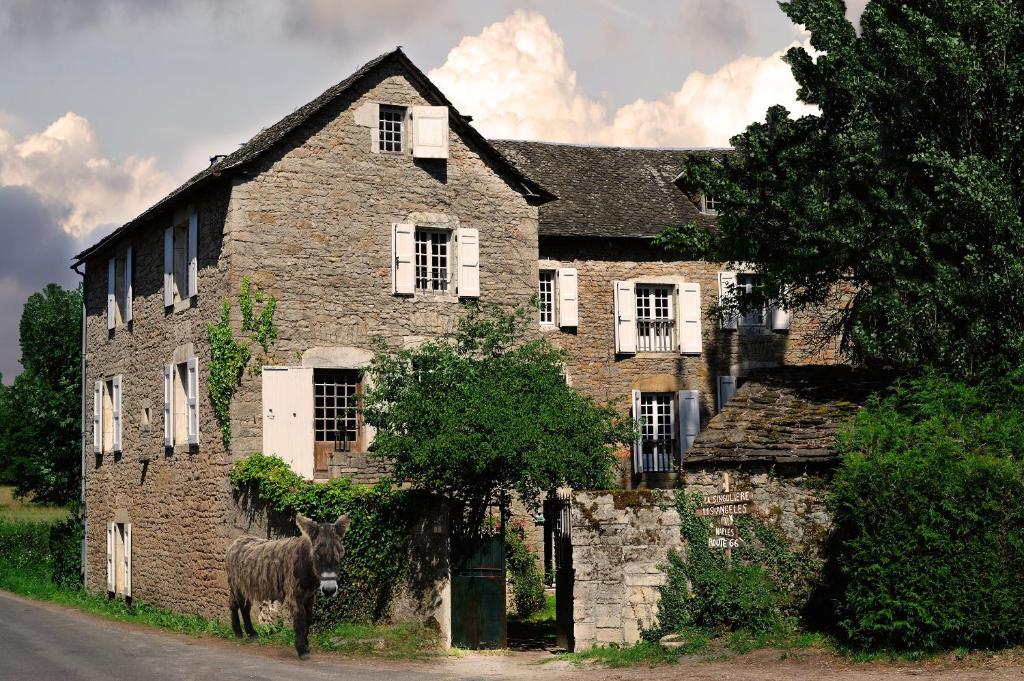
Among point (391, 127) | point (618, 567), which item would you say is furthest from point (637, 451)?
point (618, 567)

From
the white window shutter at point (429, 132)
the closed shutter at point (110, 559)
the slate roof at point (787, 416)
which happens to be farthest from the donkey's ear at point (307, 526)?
the closed shutter at point (110, 559)

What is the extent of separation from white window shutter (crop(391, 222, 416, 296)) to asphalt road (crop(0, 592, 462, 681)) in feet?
22.5

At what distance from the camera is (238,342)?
73.2 feet

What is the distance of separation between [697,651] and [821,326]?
15.9m

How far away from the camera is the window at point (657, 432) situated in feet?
97.7

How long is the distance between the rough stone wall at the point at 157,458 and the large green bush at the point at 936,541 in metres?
10.9

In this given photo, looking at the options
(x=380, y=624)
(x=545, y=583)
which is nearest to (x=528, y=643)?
(x=380, y=624)

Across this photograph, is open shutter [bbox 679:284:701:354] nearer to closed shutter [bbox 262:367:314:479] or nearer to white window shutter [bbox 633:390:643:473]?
white window shutter [bbox 633:390:643:473]

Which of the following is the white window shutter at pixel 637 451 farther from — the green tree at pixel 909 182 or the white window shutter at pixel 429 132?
the green tree at pixel 909 182

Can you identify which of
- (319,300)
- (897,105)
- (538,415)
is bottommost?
(538,415)

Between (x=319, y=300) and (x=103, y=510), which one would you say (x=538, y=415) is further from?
(x=103, y=510)

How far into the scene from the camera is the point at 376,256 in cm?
2342

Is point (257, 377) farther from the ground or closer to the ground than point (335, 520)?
farther from the ground

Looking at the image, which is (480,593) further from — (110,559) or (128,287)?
(110,559)
